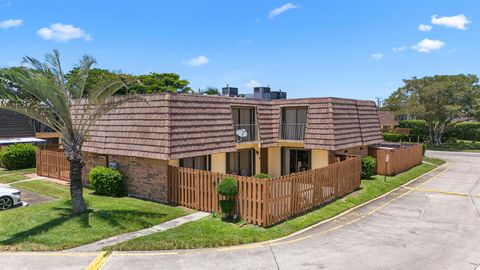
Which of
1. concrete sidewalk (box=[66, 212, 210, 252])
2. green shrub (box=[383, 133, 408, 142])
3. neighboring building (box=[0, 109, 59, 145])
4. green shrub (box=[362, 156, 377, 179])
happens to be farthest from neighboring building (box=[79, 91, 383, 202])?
green shrub (box=[383, 133, 408, 142])

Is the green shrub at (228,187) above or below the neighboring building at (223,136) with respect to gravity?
below

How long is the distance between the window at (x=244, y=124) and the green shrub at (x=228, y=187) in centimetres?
747

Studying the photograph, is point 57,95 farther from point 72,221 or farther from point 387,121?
point 387,121

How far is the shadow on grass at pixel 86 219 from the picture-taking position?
1114 centimetres

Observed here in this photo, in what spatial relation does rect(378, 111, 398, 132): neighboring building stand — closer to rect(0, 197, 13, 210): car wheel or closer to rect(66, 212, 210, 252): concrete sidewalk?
rect(66, 212, 210, 252): concrete sidewalk

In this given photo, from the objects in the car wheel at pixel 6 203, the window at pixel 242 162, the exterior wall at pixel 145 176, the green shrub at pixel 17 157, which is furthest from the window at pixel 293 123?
the green shrub at pixel 17 157

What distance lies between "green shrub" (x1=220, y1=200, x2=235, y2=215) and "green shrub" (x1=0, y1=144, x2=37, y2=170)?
1781 cm

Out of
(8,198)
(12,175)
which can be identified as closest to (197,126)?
(8,198)

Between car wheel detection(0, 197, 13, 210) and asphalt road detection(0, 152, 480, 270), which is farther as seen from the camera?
car wheel detection(0, 197, 13, 210)

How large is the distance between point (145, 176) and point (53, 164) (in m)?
8.02

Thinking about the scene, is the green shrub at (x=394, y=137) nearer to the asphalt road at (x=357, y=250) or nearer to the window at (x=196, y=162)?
the asphalt road at (x=357, y=250)

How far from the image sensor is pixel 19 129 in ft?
103

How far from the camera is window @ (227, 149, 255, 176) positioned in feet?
70.2

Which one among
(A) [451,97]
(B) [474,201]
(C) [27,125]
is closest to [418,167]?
(B) [474,201]
